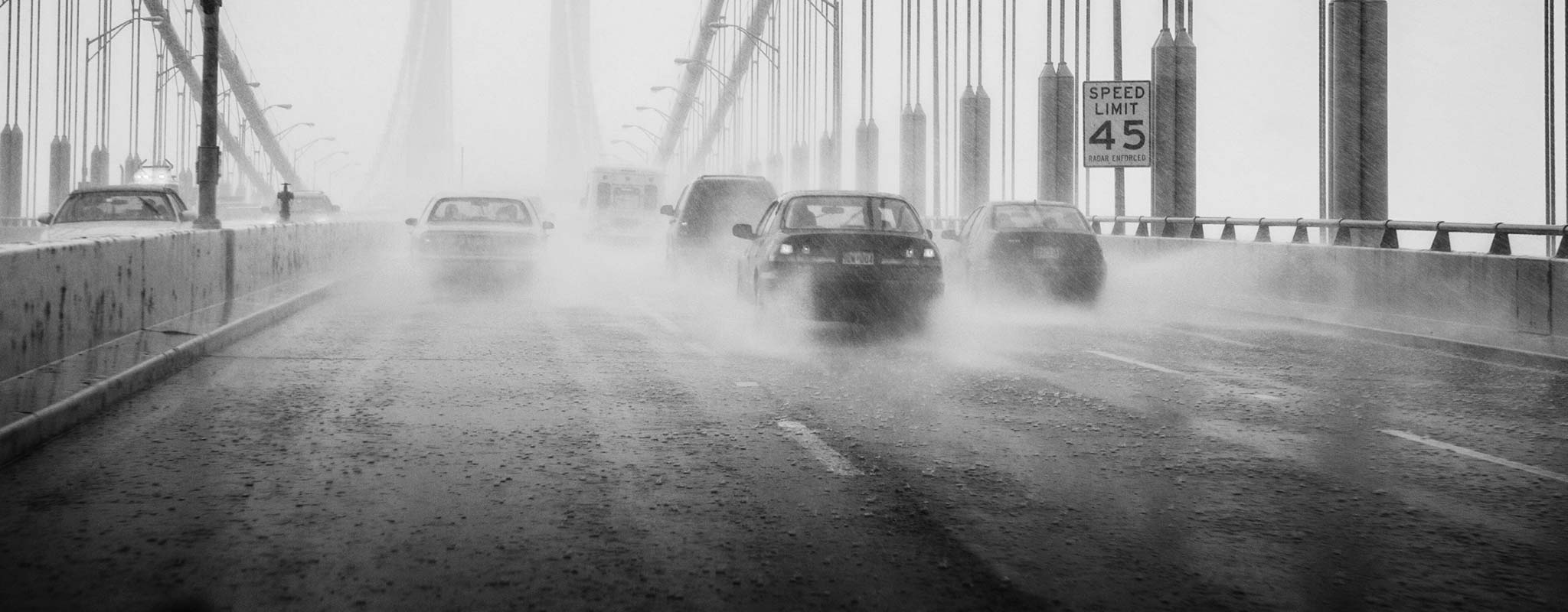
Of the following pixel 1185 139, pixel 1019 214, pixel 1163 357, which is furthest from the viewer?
pixel 1185 139

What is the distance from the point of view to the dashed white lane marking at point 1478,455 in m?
7.43

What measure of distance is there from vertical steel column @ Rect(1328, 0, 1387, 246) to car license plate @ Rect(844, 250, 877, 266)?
803 cm

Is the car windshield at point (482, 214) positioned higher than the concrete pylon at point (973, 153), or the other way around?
the concrete pylon at point (973, 153)

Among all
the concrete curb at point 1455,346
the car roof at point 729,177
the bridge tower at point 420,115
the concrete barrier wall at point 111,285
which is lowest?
the concrete curb at point 1455,346

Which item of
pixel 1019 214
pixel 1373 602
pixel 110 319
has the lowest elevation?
pixel 1373 602

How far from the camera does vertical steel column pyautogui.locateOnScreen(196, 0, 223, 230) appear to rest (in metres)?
21.0

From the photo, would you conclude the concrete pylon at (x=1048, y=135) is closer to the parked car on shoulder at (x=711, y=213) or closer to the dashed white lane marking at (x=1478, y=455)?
the parked car on shoulder at (x=711, y=213)

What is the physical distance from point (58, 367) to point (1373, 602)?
27.0 ft

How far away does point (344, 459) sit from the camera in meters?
7.67

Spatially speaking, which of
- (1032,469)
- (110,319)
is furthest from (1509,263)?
(110,319)

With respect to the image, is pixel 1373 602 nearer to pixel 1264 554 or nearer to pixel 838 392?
pixel 1264 554

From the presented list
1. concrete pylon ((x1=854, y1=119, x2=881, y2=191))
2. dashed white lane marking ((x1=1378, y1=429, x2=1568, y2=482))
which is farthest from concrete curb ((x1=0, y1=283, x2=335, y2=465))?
concrete pylon ((x1=854, y1=119, x2=881, y2=191))

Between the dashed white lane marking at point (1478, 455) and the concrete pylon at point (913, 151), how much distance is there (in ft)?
145

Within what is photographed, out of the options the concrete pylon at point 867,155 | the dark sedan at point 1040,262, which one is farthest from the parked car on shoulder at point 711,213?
the concrete pylon at point 867,155
